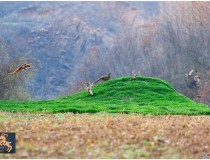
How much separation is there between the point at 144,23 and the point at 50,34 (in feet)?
68.6

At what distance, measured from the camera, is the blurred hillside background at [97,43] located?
123 feet

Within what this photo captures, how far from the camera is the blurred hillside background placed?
3741 centimetres

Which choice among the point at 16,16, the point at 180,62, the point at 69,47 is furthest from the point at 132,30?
the point at 16,16

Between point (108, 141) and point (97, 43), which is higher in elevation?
point (97, 43)

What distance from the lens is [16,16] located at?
8206 centimetres

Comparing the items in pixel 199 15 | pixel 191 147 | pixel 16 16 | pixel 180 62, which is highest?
pixel 16 16

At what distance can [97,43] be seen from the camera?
7275cm

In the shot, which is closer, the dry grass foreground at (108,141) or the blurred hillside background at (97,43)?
the dry grass foreground at (108,141)

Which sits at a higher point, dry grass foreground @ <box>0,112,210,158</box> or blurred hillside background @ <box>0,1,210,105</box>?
blurred hillside background @ <box>0,1,210,105</box>

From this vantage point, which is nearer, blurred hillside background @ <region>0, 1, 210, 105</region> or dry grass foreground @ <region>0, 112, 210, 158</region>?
dry grass foreground @ <region>0, 112, 210, 158</region>

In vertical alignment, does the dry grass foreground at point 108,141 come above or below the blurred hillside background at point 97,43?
below

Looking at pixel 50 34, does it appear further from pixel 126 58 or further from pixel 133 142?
pixel 133 142

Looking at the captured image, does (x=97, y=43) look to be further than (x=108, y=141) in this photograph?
Yes

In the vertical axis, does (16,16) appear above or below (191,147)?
above
